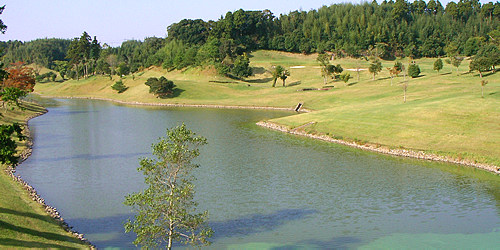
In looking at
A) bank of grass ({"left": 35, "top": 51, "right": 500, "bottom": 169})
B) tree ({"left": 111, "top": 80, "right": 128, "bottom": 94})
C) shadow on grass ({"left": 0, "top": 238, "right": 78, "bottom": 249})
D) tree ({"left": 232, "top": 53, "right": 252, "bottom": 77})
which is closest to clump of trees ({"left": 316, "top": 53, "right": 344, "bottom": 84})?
bank of grass ({"left": 35, "top": 51, "right": 500, "bottom": 169})

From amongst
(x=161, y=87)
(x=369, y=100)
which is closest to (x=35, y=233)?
(x=369, y=100)

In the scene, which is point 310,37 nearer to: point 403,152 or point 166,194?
point 403,152

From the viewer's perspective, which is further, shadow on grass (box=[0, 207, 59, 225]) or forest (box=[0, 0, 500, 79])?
forest (box=[0, 0, 500, 79])

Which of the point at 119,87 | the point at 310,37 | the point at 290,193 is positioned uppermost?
the point at 310,37

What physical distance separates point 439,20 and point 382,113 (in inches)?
5447

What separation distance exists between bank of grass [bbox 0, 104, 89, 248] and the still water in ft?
5.94

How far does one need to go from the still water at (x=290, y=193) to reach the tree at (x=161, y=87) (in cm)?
5466

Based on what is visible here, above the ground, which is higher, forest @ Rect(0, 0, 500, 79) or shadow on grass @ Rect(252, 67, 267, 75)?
forest @ Rect(0, 0, 500, 79)

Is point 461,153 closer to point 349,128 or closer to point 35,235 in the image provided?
point 349,128

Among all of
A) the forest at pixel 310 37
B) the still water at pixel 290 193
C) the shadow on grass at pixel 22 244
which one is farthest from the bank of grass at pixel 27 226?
the forest at pixel 310 37

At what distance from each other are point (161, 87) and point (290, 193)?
85889mm

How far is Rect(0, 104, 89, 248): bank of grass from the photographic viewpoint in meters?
23.8

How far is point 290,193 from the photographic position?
1469 inches

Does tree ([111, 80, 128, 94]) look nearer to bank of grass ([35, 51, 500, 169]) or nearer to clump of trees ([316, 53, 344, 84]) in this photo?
bank of grass ([35, 51, 500, 169])
